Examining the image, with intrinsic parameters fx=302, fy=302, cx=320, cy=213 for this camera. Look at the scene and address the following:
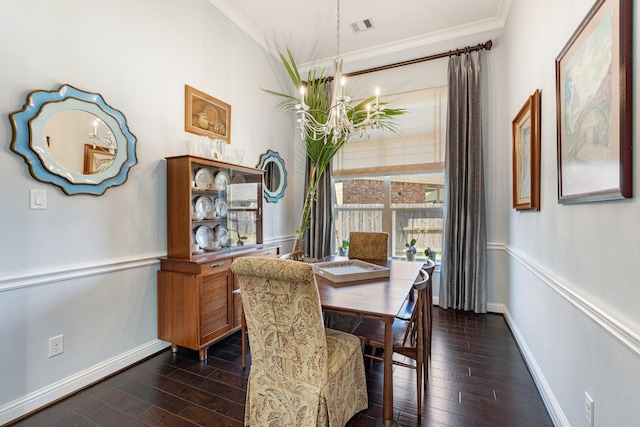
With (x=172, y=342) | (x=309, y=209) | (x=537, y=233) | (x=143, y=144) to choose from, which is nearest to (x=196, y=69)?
(x=143, y=144)

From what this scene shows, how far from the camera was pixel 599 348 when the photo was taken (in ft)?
4.03

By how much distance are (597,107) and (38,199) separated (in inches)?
116

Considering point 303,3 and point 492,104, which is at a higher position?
point 303,3

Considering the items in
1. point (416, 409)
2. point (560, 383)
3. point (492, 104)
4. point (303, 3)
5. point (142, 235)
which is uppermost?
point (303, 3)

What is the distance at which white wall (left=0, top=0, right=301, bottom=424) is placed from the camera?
Result: 1744 millimetres

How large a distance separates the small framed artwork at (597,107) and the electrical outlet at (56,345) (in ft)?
9.83

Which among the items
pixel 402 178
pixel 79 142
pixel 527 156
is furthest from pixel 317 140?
pixel 79 142

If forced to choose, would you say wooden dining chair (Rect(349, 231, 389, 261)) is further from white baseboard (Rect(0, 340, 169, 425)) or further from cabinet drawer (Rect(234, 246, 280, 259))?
white baseboard (Rect(0, 340, 169, 425))

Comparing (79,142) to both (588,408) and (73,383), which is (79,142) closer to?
(73,383)

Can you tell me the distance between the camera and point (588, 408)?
132 centimetres

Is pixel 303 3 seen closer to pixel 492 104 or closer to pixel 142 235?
pixel 492 104

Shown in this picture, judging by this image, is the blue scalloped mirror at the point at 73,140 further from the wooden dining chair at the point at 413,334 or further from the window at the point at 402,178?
the window at the point at 402,178

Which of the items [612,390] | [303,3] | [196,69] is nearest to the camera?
[612,390]

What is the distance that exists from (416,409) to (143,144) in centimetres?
Result: 274
